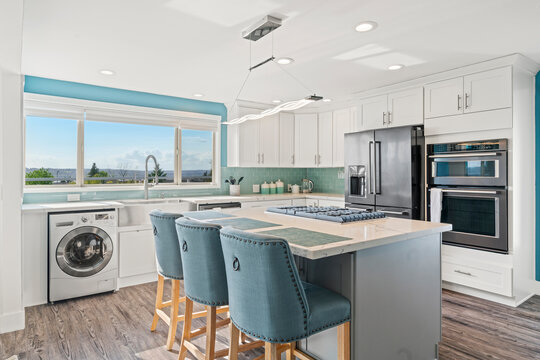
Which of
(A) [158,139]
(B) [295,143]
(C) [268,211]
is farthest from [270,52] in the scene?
(B) [295,143]

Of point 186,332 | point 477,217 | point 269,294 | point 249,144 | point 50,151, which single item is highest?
point 249,144

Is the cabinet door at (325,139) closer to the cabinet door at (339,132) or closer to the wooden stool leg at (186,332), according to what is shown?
the cabinet door at (339,132)

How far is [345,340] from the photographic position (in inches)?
68.9

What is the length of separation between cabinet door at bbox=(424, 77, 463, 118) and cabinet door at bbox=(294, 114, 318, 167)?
2.12 metres

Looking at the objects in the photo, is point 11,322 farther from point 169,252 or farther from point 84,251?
point 169,252

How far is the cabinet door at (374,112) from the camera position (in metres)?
4.36

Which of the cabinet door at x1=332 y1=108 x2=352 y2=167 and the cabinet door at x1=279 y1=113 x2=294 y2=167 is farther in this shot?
the cabinet door at x1=279 y1=113 x2=294 y2=167

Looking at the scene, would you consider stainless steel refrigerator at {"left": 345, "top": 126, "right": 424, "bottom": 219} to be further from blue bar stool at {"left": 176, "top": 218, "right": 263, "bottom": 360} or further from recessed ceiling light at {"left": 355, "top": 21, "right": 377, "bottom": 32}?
blue bar stool at {"left": 176, "top": 218, "right": 263, "bottom": 360}

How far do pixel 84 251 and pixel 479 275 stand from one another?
4141mm

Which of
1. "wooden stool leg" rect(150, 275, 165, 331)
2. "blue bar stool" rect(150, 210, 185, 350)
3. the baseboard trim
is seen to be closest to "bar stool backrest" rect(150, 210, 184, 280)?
"blue bar stool" rect(150, 210, 185, 350)

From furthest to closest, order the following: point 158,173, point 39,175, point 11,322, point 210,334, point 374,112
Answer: point 158,173
point 374,112
point 39,175
point 11,322
point 210,334

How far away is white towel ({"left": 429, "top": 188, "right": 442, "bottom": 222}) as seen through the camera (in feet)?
12.2

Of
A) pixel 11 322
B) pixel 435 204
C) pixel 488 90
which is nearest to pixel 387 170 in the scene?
pixel 435 204

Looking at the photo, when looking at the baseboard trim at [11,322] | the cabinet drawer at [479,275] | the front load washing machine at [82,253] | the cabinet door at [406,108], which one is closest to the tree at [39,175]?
the front load washing machine at [82,253]
